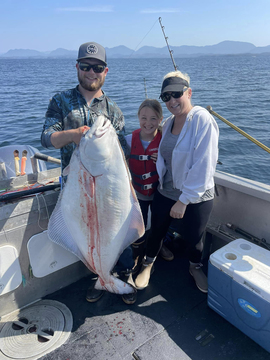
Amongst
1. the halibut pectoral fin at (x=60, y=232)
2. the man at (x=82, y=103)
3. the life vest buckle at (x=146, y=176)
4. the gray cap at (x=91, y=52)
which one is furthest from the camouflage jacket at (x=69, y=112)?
the life vest buckle at (x=146, y=176)

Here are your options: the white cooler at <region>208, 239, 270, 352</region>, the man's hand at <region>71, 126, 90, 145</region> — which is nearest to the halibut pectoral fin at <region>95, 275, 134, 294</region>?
the white cooler at <region>208, 239, 270, 352</region>

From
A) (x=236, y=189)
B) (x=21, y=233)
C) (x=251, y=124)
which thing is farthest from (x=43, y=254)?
(x=251, y=124)

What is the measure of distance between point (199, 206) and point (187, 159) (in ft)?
1.61

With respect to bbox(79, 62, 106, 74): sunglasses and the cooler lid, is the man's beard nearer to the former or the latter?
bbox(79, 62, 106, 74): sunglasses

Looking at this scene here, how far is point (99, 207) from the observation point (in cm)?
208

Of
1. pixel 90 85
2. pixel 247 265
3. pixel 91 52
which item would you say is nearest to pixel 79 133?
pixel 90 85

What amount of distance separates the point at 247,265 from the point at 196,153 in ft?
3.40

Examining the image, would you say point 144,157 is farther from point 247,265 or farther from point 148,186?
point 247,265

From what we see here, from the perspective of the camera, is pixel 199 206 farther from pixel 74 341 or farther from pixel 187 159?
pixel 74 341

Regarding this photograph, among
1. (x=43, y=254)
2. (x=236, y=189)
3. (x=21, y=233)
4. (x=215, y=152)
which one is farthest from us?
(x=236, y=189)

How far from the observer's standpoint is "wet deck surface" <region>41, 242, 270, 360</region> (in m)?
2.24

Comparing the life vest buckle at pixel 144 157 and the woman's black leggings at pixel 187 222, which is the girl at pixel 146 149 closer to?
the life vest buckle at pixel 144 157

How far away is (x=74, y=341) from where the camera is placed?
7.75 feet

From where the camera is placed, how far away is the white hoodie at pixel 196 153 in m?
2.16
